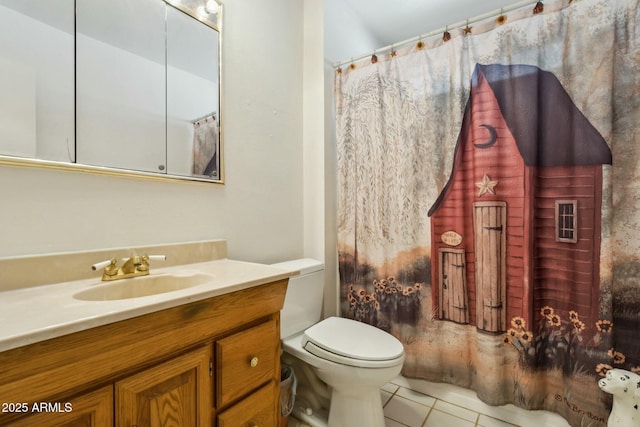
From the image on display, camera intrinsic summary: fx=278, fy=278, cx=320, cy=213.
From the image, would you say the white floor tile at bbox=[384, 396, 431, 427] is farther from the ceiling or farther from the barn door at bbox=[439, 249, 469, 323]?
the ceiling

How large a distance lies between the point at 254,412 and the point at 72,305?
624 millimetres

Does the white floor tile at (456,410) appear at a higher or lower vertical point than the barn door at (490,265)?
lower

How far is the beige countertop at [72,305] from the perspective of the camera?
0.50m

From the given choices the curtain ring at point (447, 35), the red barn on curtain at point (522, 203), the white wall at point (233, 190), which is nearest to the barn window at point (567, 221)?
the red barn on curtain at point (522, 203)

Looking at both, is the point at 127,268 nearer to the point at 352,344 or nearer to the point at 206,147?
the point at 206,147

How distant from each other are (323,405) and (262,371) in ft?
2.48

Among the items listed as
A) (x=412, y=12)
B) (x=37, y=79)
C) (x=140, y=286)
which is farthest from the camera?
(x=412, y=12)

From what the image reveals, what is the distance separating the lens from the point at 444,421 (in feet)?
4.54

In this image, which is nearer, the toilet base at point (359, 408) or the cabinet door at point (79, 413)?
the cabinet door at point (79, 413)

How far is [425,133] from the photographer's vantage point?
151cm

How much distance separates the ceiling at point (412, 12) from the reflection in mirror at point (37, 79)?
1677 millimetres

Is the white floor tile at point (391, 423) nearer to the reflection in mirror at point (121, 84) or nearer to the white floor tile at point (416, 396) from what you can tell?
the white floor tile at point (416, 396)

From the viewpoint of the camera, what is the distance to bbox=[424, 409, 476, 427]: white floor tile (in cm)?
136

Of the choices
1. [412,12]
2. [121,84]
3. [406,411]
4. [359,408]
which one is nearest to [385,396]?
[406,411]
